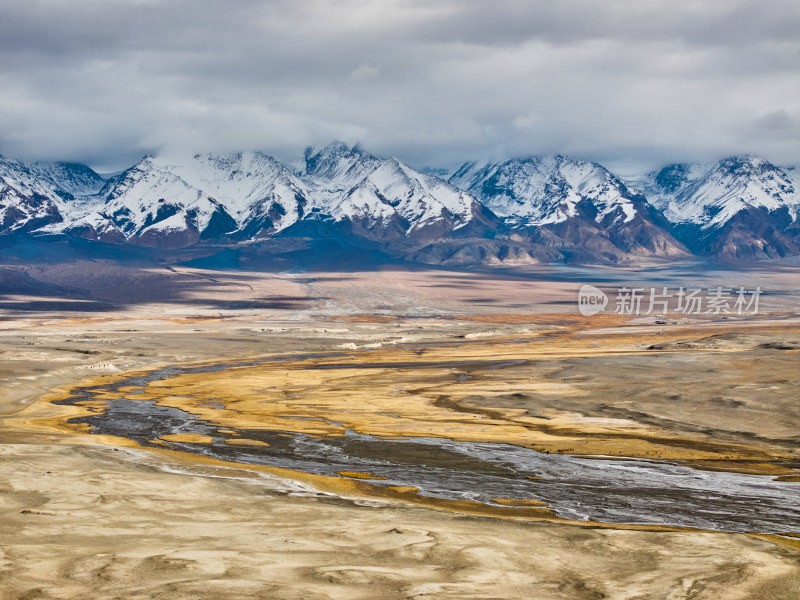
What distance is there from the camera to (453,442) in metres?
43.4

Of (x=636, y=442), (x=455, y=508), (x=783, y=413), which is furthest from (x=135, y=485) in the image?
(x=783, y=413)

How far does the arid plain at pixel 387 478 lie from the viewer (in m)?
17.3

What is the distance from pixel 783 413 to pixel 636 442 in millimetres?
13023

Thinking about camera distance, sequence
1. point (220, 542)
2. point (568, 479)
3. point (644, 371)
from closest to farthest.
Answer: point (220, 542)
point (568, 479)
point (644, 371)

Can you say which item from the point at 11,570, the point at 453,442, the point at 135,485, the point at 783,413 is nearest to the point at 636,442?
the point at 453,442

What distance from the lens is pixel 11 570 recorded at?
16359mm

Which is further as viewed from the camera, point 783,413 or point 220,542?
point 783,413

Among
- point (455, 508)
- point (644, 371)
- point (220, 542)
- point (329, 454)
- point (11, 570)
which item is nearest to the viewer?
point (11, 570)

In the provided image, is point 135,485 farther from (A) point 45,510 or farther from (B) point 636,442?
(B) point 636,442

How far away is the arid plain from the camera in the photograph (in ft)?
56.6

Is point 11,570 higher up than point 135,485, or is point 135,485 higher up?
point 11,570

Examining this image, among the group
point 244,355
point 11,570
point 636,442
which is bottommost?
point 244,355

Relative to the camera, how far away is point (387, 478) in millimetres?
33844

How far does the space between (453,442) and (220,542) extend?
24.3m
